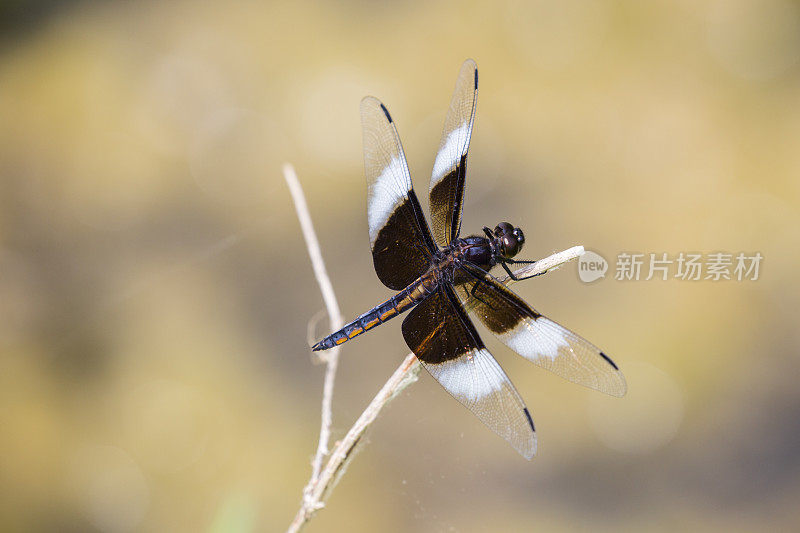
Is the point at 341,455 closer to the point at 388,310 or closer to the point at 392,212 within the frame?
the point at 388,310

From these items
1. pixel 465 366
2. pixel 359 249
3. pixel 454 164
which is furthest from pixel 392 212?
pixel 359 249

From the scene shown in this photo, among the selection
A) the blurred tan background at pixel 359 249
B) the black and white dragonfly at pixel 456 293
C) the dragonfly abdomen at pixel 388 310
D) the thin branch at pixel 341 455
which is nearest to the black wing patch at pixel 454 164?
the black and white dragonfly at pixel 456 293

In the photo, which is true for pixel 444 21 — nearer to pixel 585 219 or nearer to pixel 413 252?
pixel 585 219

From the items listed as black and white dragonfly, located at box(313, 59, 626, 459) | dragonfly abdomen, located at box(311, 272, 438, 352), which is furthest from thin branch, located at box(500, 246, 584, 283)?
dragonfly abdomen, located at box(311, 272, 438, 352)

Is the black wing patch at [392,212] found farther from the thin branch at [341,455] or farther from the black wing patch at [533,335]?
the thin branch at [341,455]

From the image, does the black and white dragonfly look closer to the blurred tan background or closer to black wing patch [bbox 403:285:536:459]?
black wing patch [bbox 403:285:536:459]
